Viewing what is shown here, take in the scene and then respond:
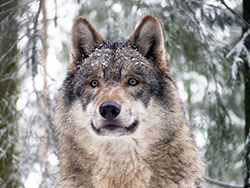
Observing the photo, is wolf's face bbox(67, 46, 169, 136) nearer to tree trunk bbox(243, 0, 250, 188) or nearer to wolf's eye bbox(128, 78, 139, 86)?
wolf's eye bbox(128, 78, 139, 86)

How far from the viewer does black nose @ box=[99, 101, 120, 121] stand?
223 cm

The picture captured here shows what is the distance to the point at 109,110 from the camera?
223 cm

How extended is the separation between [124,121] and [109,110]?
0.57 ft

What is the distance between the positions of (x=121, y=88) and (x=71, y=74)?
2.38ft

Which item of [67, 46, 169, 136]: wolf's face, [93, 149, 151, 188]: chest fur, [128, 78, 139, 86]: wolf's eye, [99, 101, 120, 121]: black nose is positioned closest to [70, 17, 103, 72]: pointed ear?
[67, 46, 169, 136]: wolf's face

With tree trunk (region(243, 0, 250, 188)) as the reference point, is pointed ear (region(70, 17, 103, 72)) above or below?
above

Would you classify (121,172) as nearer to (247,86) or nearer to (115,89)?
(115,89)

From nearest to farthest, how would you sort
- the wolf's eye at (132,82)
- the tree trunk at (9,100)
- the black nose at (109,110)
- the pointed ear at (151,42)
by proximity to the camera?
the black nose at (109,110)
the wolf's eye at (132,82)
the pointed ear at (151,42)
the tree trunk at (9,100)

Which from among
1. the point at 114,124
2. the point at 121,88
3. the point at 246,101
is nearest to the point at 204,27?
the point at 246,101

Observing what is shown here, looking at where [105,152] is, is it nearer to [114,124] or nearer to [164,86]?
[114,124]

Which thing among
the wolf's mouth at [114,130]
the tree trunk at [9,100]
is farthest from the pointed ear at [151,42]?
the tree trunk at [9,100]

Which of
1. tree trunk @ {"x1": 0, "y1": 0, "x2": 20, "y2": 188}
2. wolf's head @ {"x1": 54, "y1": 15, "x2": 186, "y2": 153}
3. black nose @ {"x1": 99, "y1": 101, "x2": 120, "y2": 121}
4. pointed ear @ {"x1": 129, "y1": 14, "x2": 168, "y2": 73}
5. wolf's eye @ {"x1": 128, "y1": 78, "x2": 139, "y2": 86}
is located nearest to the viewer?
black nose @ {"x1": 99, "y1": 101, "x2": 120, "y2": 121}

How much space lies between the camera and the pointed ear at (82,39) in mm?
2812

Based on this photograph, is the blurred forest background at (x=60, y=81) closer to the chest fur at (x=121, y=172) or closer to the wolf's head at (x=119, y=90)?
the wolf's head at (x=119, y=90)
